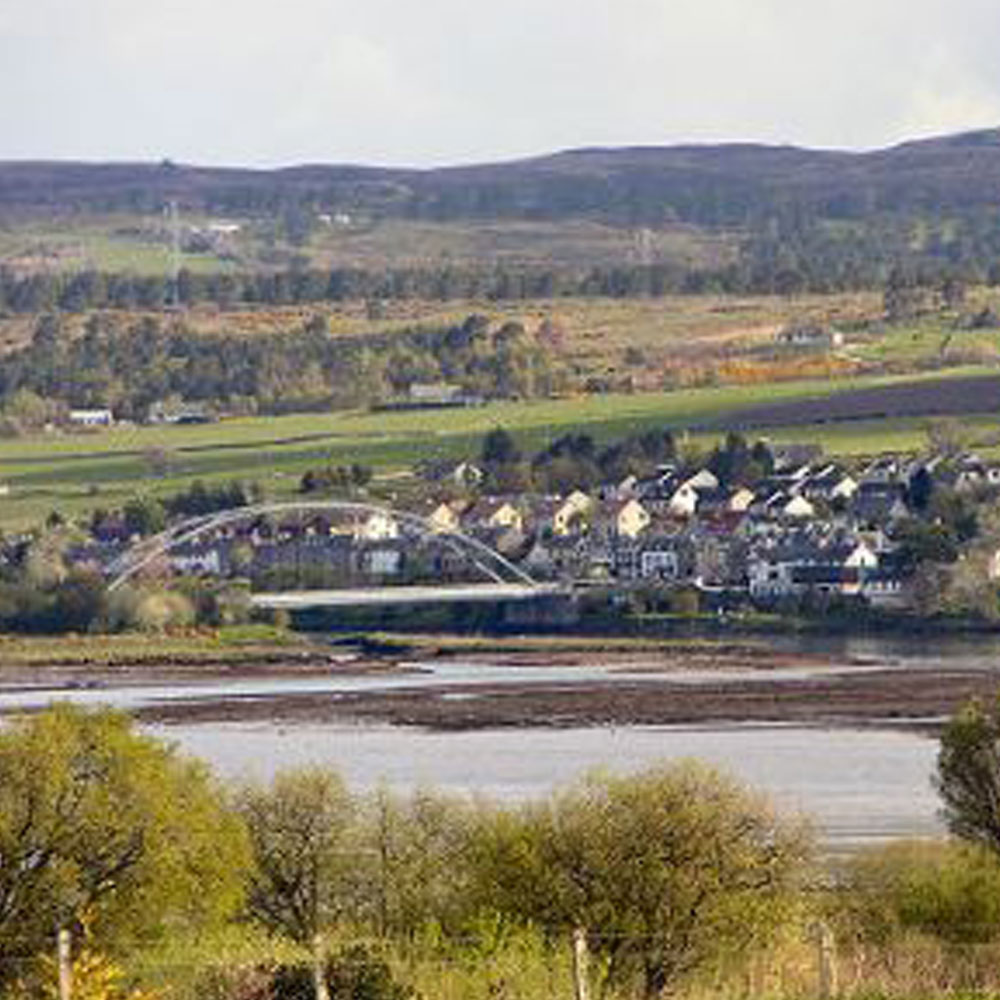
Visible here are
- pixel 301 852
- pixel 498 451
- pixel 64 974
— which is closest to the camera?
pixel 64 974

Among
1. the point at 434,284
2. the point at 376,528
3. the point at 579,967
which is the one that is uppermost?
the point at 579,967

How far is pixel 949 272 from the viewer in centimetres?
17300

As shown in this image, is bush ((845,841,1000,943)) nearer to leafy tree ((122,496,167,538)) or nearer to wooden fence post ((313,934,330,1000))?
wooden fence post ((313,934,330,1000))

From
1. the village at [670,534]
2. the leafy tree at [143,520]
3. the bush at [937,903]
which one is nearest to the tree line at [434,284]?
the village at [670,534]

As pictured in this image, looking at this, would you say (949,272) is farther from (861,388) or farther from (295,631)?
(295,631)

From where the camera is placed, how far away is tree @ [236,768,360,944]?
28.3 meters

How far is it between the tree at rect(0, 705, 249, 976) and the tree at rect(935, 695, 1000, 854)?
696 centimetres

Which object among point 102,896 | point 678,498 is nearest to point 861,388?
point 678,498

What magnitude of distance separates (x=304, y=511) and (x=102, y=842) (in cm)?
8131

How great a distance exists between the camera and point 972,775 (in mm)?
32250

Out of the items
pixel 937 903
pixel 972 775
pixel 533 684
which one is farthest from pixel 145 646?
pixel 937 903

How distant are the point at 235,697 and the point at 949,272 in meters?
106

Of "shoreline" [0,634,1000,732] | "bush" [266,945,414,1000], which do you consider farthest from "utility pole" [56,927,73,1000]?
"shoreline" [0,634,1000,732]

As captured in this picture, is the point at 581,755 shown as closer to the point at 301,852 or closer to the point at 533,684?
the point at 533,684
